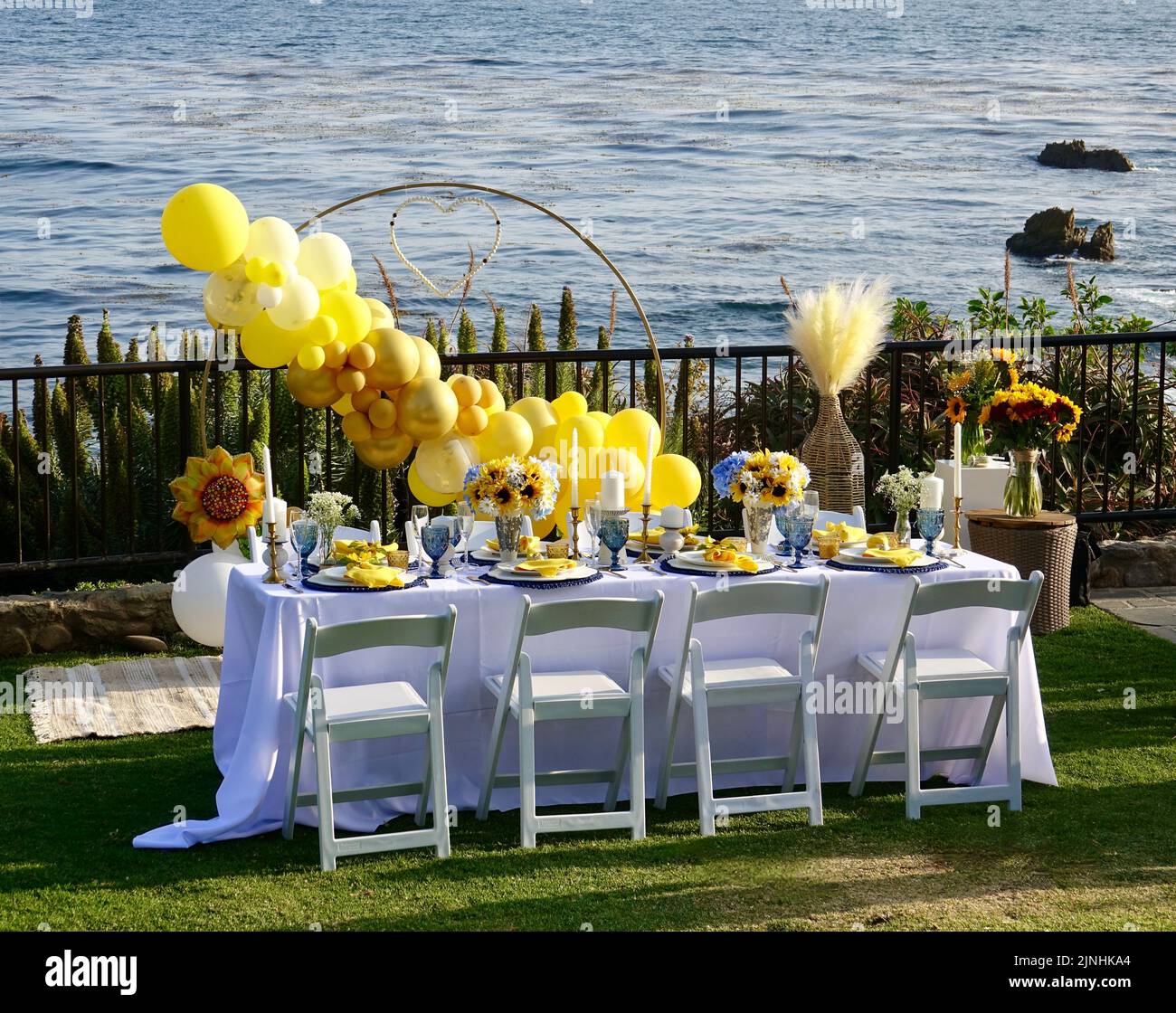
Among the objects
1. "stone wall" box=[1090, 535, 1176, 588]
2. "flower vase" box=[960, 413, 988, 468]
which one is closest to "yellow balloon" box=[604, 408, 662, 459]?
"flower vase" box=[960, 413, 988, 468]

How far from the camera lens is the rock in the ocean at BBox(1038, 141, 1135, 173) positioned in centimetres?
2372

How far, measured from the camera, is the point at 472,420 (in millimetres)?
5547

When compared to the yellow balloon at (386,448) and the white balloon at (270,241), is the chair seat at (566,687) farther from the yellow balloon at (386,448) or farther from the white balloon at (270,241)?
the white balloon at (270,241)

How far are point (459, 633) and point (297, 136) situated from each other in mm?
17638

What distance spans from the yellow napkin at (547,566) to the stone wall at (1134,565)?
148 inches

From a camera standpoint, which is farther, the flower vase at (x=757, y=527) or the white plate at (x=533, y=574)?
the flower vase at (x=757, y=527)

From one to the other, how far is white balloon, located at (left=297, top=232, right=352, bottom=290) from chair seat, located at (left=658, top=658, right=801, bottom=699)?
6.33 feet

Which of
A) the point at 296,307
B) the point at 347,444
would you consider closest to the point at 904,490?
the point at 296,307

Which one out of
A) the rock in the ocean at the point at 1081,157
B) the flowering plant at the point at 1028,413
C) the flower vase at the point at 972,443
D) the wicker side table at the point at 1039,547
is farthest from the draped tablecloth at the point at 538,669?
the rock in the ocean at the point at 1081,157

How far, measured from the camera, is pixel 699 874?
4086 millimetres

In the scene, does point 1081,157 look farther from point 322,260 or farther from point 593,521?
point 593,521

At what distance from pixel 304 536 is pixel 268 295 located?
113 cm

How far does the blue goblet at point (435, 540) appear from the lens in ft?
14.9
